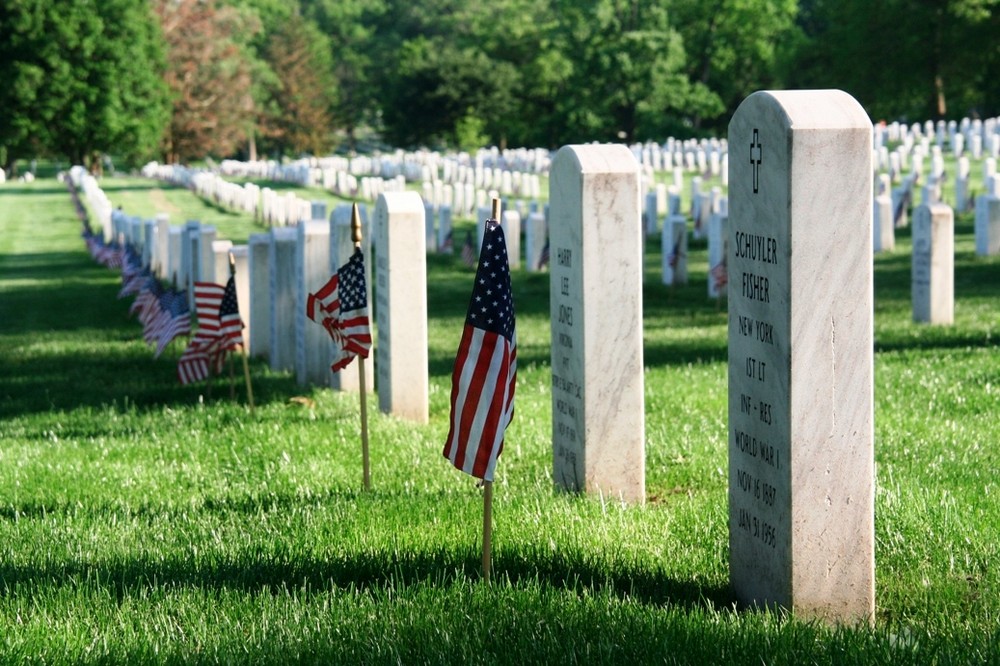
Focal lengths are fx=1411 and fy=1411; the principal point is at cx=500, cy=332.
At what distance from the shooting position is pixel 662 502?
7312 mm

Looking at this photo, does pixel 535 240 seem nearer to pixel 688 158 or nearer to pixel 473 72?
pixel 688 158

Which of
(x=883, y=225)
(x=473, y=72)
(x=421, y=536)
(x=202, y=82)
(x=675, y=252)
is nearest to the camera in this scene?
(x=421, y=536)

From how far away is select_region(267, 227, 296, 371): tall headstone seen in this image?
43.9 ft

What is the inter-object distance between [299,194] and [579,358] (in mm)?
46336

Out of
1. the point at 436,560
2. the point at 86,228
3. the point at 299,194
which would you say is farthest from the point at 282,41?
the point at 436,560

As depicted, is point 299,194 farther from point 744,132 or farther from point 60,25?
point 744,132

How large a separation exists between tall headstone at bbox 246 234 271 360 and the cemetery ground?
1.91 metres

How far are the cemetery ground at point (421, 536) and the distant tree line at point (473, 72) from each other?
52685 millimetres

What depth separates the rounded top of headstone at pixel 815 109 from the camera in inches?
189

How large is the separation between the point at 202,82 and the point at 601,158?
84.5m

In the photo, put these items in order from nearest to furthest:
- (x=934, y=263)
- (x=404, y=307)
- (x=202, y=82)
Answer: (x=404, y=307) < (x=934, y=263) < (x=202, y=82)

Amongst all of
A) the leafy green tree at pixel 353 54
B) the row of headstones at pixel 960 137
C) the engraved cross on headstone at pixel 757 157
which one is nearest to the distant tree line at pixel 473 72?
the leafy green tree at pixel 353 54

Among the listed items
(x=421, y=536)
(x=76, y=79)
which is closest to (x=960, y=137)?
(x=76, y=79)

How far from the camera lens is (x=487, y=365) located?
17.9 feet
